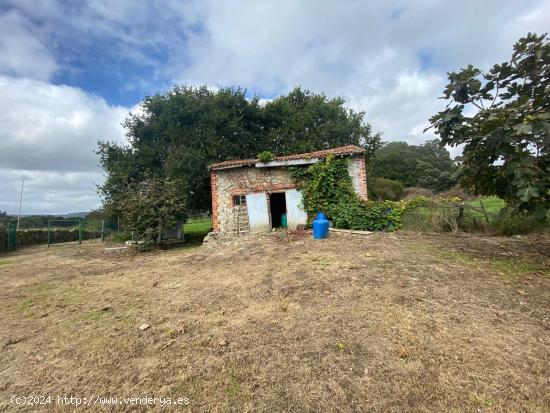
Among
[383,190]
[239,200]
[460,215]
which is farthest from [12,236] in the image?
[383,190]

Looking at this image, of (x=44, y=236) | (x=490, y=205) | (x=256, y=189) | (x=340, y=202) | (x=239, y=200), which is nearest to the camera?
(x=340, y=202)

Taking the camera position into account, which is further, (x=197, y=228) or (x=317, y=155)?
(x=197, y=228)

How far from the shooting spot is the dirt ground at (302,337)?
7.68 ft

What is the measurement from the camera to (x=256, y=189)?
38.8 feet

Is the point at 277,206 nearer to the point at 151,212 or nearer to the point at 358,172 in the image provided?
the point at 358,172

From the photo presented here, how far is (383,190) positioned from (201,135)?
13720mm

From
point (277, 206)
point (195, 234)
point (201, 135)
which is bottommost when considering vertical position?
point (195, 234)

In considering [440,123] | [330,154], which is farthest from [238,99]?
[440,123]

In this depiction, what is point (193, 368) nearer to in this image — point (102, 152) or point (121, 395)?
point (121, 395)

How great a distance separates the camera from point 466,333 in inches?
122

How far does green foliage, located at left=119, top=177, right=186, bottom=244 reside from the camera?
11443 millimetres

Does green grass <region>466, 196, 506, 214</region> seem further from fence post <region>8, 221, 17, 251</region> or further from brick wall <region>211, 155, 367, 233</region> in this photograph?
fence post <region>8, 221, 17, 251</region>

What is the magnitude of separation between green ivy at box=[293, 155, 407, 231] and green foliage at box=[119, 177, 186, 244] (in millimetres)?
5293

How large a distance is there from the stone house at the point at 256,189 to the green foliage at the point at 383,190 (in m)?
10.5
